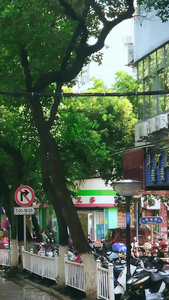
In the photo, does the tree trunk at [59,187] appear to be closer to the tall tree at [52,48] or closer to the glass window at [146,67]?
the tall tree at [52,48]

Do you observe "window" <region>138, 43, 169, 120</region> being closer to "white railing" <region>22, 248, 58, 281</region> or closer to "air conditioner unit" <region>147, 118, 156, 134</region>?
"air conditioner unit" <region>147, 118, 156, 134</region>

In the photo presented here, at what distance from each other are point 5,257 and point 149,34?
11.0m

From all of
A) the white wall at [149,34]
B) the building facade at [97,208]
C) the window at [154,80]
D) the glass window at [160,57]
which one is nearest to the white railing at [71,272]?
the window at [154,80]

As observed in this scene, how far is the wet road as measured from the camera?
1752cm

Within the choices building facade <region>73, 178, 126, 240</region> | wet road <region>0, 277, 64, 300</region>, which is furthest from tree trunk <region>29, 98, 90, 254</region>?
building facade <region>73, 178, 126, 240</region>

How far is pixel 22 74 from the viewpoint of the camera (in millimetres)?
18719

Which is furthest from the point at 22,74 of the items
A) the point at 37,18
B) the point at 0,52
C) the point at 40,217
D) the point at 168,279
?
the point at 40,217

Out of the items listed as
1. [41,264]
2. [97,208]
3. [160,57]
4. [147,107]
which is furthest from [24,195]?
[97,208]

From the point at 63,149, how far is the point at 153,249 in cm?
1046

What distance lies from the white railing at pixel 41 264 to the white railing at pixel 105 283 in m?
3.75

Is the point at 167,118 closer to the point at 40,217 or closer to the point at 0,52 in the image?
the point at 0,52

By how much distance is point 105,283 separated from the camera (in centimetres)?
1526

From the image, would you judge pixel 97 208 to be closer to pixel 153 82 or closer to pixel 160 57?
pixel 153 82

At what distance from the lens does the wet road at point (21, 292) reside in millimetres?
17516
